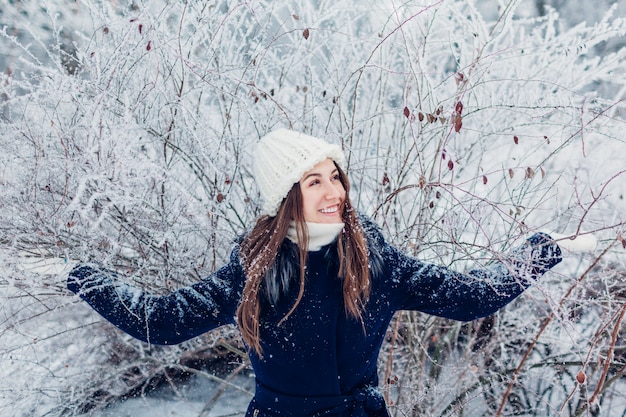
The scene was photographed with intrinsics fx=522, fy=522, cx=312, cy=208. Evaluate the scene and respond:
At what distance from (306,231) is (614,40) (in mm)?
9455

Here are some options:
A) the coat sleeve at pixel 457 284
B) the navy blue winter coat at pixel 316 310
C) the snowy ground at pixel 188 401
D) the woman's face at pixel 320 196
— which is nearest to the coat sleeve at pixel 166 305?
the navy blue winter coat at pixel 316 310

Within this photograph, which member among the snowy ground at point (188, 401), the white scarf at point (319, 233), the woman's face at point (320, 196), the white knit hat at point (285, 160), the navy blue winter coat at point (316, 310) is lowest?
the snowy ground at point (188, 401)

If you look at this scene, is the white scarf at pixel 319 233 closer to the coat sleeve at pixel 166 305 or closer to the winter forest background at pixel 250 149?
the coat sleeve at pixel 166 305

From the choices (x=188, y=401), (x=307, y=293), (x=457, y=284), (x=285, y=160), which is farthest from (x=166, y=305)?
(x=188, y=401)

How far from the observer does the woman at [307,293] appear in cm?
177

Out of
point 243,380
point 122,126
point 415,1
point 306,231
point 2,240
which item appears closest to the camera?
point 306,231

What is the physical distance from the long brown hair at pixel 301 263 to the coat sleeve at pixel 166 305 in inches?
3.4

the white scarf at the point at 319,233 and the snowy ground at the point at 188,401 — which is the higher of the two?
the white scarf at the point at 319,233

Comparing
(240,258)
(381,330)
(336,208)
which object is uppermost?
(336,208)

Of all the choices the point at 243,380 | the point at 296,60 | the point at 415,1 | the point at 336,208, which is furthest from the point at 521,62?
the point at 243,380

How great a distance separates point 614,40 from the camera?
29.7ft

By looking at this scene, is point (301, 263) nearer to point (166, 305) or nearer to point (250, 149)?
point (166, 305)

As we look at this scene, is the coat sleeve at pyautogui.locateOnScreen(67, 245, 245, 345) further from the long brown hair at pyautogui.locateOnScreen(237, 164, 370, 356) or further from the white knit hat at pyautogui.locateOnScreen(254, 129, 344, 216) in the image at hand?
the white knit hat at pyautogui.locateOnScreen(254, 129, 344, 216)

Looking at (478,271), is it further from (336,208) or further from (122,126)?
(122,126)
